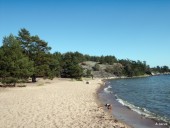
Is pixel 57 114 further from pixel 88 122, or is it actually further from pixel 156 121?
pixel 156 121

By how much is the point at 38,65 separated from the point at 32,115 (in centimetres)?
4512

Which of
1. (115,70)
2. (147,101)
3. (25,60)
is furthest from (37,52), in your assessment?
(115,70)

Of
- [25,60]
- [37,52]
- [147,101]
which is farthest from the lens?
[37,52]

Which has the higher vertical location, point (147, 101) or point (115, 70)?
point (115, 70)

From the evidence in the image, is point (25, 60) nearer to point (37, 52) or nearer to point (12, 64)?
point (12, 64)

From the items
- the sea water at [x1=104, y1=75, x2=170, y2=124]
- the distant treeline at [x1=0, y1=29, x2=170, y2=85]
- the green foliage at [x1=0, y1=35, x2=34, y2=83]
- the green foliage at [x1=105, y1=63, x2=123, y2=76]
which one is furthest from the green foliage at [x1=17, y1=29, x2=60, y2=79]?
the green foliage at [x1=105, y1=63, x2=123, y2=76]

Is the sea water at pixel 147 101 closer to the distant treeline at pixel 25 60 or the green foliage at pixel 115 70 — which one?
the distant treeline at pixel 25 60

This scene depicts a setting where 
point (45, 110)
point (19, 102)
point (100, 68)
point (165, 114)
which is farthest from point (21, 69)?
point (100, 68)

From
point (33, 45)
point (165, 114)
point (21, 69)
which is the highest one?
point (33, 45)

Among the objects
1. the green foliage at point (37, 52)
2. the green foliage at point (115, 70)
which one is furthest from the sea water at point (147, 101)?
the green foliage at point (115, 70)

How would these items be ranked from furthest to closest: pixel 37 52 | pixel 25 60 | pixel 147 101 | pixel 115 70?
pixel 115 70
pixel 37 52
pixel 25 60
pixel 147 101

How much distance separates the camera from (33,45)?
67750 millimetres

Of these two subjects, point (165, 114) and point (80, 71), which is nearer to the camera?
point (165, 114)

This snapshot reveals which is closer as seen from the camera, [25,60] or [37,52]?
[25,60]
